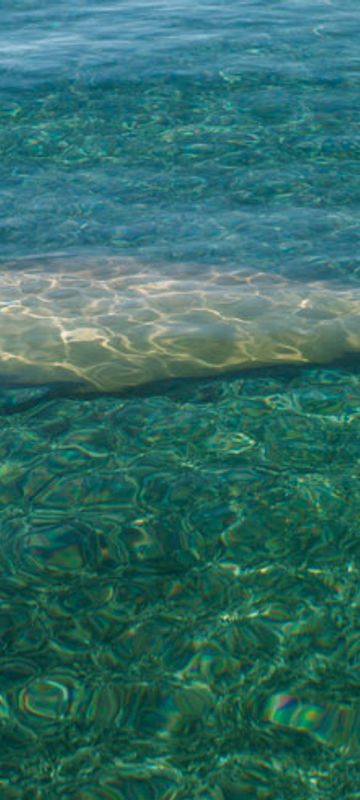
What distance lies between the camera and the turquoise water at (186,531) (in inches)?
121

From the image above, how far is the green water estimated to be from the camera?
3.04 metres

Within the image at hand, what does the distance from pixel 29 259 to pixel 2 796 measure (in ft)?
15.9

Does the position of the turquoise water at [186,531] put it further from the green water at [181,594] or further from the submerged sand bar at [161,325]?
the submerged sand bar at [161,325]

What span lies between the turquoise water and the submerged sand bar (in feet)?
0.58

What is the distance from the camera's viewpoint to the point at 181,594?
3684mm

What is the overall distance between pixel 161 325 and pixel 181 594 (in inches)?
95.7

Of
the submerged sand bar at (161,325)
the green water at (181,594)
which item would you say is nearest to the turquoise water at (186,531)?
the green water at (181,594)

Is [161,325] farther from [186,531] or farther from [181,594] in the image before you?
[181,594]

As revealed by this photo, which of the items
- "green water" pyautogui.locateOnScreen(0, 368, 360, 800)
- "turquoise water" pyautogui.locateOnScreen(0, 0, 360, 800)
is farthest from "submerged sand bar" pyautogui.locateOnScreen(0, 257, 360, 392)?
"green water" pyautogui.locateOnScreen(0, 368, 360, 800)

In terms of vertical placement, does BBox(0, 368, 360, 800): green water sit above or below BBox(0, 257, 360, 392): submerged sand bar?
below

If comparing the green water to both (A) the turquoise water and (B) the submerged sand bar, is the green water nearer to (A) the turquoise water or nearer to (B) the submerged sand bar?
(A) the turquoise water

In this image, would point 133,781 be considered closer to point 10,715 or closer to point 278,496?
point 10,715

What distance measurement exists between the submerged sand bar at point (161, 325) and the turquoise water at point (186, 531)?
6.9 inches

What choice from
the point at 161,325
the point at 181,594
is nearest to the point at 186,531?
the point at 181,594
